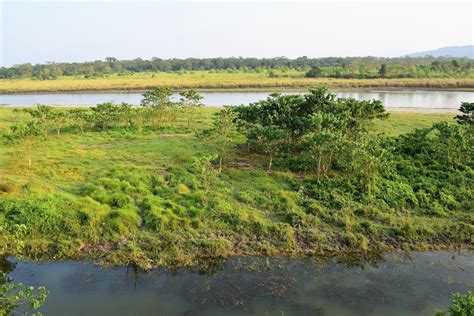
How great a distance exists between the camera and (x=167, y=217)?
15469 mm

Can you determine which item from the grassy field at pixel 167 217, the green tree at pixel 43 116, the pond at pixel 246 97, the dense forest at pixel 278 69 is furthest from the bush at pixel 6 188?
the dense forest at pixel 278 69

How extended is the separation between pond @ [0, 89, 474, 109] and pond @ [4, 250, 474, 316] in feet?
123

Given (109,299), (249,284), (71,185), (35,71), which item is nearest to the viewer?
(109,299)

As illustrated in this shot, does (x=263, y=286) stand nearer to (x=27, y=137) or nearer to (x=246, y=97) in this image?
(x=27, y=137)

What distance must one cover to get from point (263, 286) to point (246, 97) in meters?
45.9

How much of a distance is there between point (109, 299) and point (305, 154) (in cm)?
1111

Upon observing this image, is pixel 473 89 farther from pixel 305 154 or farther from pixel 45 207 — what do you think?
pixel 45 207

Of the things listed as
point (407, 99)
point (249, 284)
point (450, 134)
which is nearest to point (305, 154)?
point (450, 134)

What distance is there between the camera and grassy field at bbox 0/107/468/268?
46.9ft

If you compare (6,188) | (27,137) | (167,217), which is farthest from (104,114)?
(167,217)

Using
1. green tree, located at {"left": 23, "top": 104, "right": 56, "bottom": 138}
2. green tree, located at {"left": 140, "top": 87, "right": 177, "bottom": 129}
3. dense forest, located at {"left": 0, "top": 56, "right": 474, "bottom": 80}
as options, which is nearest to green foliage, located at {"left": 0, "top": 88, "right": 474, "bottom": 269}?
green tree, located at {"left": 23, "top": 104, "right": 56, "bottom": 138}

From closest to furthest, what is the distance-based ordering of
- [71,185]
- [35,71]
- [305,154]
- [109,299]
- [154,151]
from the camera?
[109,299] → [71,185] → [305,154] → [154,151] → [35,71]

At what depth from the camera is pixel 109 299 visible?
12.0m

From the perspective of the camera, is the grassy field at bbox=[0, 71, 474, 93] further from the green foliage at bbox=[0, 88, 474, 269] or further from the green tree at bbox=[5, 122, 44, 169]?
the green tree at bbox=[5, 122, 44, 169]
